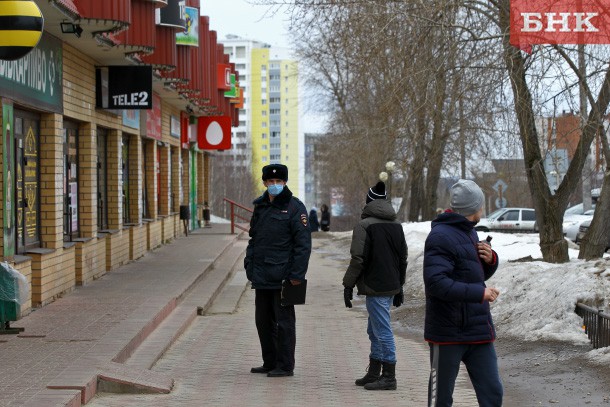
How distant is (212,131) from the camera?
36.6 meters

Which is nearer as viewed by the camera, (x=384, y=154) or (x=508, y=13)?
(x=508, y=13)

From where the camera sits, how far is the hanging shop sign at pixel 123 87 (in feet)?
58.0

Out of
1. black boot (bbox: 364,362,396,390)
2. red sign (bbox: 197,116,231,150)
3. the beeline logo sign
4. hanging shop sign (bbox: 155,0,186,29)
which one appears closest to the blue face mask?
black boot (bbox: 364,362,396,390)

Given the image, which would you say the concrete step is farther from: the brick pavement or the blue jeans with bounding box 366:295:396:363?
the blue jeans with bounding box 366:295:396:363

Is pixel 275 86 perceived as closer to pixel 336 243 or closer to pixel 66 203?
pixel 336 243

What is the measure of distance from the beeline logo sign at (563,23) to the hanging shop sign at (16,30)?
720 cm

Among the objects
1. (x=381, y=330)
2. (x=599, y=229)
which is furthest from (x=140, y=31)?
(x=381, y=330)

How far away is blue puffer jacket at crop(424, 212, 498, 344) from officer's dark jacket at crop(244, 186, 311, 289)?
3.60 metres

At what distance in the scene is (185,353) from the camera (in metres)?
11.3

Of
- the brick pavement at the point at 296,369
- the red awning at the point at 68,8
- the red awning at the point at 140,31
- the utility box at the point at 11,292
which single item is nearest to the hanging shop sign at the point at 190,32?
the red awning at the point at 140,31

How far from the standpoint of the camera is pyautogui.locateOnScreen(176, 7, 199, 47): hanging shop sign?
21859mm

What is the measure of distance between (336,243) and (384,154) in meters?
7.72

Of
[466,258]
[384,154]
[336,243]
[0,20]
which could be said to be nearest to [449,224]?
[466,258]

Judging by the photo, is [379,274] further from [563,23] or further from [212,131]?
[212,131]
